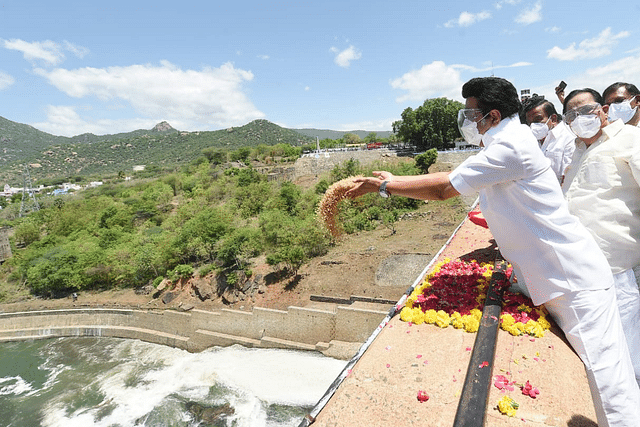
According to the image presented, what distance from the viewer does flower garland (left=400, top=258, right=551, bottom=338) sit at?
7.63 ft

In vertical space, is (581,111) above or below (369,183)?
above

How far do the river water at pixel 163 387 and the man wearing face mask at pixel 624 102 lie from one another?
10715mm

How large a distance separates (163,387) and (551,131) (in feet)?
50.1

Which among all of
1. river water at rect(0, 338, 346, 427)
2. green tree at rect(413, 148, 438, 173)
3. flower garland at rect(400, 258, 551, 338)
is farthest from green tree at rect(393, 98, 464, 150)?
flower garland at rect(400, 258, 551, 338)

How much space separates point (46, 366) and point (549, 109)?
23228 millimetres

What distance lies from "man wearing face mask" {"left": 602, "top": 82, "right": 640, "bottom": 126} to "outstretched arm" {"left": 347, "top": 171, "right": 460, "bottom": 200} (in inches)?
81.8

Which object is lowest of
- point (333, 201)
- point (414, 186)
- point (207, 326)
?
point (207, 326)

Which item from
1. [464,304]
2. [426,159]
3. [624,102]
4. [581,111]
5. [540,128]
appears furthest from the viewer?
[426,159]

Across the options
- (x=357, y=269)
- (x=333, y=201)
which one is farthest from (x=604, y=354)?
(x=357, y=269)

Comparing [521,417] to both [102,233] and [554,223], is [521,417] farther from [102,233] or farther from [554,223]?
[102,233]

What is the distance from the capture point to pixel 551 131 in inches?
172

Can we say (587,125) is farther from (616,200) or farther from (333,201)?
(333,201)

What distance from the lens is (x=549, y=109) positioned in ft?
15.1

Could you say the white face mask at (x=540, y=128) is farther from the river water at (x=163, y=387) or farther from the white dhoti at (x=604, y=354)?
the river water at (x=163, y=387)
